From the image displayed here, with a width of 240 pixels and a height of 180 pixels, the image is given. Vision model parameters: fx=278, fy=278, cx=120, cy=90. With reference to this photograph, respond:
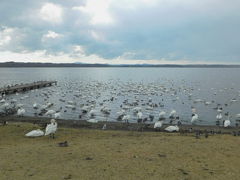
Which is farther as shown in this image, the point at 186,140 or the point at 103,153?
the point at 186,140

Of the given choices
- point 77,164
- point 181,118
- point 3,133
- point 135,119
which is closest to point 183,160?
point 77,164

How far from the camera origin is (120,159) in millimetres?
12172

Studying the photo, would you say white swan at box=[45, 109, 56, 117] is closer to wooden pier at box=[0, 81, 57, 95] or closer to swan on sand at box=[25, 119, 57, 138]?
swan on sand at box=[25, 119, 57, 138]

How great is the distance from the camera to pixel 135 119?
2967 centimetres

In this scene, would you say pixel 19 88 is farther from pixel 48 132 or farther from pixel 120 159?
pixel 120 159

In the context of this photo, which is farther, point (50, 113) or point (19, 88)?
point (19, 88)

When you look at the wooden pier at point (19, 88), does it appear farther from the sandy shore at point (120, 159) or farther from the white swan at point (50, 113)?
the sandy shore at point (120, 159)

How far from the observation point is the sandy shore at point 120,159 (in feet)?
34.3

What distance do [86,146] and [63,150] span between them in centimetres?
128

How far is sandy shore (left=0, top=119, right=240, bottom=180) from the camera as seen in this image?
34.3ft

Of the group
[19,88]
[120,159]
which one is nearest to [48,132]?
[120,159]

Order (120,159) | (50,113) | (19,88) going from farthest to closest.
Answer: (19,88) < (50,113) < (120,159)

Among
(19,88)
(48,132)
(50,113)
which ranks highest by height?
(48,132)

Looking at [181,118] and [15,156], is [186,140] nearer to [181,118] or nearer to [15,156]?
[15,156]
